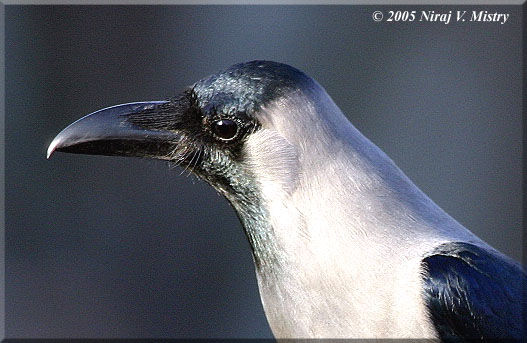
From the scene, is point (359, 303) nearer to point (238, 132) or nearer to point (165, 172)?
point (238, 132)

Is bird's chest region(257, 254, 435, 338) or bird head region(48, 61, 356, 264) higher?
bird head region(48, 61, 356, 264)

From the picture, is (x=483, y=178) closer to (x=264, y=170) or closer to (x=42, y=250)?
(x=42, y=250)

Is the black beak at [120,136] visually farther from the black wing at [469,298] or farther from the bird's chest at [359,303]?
the black wing at [469,298]

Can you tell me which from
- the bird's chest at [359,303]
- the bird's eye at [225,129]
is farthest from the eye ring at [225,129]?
the bird's chest at [359,303]

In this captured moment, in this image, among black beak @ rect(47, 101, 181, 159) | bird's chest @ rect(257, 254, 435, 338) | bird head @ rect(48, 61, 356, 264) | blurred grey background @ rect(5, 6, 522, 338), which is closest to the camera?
bird's chest @ rect(257, 254, 435, 338)

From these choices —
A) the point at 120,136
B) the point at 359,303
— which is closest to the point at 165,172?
the point at 120,136

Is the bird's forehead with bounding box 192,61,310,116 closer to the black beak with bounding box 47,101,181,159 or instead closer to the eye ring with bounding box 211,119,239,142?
the eye ring with bounding box 211,119,239,142

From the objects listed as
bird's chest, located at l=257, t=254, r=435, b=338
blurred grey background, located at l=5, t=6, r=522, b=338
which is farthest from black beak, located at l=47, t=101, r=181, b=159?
blurred grey background, located at l=5, t=6, r=522, b=338

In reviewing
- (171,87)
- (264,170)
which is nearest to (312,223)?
(264,170)
